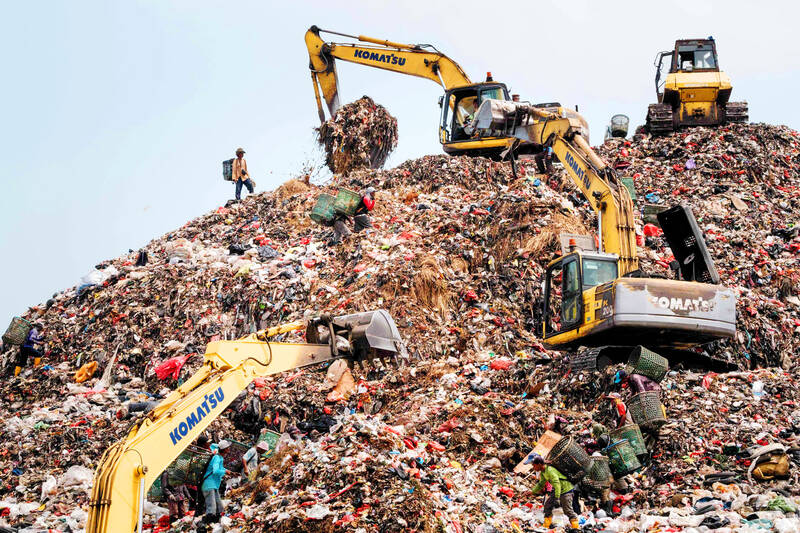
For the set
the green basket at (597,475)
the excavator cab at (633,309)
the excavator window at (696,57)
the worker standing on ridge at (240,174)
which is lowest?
the green basket at (597,475)

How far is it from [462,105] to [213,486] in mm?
11369

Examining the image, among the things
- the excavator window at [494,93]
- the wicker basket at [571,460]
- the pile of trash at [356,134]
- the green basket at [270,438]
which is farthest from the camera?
the pile of trash at [356,134]

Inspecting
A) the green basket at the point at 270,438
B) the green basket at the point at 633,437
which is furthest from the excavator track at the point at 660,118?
the green basket at the point at 270,438

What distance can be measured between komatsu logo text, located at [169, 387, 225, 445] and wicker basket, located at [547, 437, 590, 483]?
10.6 ft

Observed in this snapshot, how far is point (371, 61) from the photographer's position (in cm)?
1997

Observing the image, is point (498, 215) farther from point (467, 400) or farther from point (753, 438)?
point (753, 438)

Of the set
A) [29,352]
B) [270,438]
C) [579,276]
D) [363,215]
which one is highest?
[363,215]

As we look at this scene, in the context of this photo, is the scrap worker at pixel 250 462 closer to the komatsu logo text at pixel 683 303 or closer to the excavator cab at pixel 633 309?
the excavator cab at pixel 633 309

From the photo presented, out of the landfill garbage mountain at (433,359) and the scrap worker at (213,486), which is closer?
the landfill garbage mountain at (433,359)

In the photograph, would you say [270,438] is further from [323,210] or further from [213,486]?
[323,210]

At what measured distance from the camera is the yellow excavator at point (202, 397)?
19.8ft

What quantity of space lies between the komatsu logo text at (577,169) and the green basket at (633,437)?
13.0ft

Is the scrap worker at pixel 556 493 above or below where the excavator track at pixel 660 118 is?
below

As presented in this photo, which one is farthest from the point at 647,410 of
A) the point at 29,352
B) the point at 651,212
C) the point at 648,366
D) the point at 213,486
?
the point at 29,352
